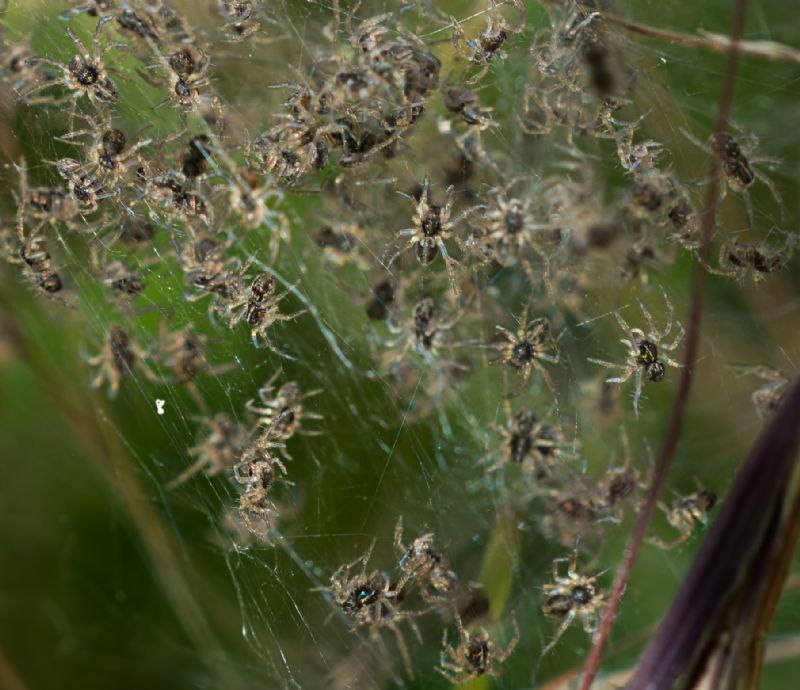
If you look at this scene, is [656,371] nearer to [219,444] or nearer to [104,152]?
[219,444]

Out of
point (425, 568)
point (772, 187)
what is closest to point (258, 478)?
point (425, 568)

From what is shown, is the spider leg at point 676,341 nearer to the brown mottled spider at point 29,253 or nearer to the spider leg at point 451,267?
the spider leg at point 451,267

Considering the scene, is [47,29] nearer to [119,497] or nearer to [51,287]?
[51,287]

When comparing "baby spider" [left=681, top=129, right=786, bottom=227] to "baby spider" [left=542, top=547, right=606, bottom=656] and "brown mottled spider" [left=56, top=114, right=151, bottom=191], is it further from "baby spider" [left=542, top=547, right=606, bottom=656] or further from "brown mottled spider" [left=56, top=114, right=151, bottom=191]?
"brown mottled spider" [left=56, top=114, right=151, bottom=191]

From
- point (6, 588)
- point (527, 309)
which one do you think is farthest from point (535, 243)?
point (6, 588)

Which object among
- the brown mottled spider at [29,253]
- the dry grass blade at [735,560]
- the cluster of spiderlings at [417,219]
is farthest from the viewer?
the brown mottled spider at [29,253]

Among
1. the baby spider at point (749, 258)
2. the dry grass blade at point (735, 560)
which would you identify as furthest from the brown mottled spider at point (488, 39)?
the dry grass blade at point (735, 560)

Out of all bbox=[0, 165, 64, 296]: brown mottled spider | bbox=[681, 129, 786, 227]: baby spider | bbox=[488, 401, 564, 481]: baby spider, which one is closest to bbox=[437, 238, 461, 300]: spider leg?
bbox=[488, 401, 564, 481]: baby spider
